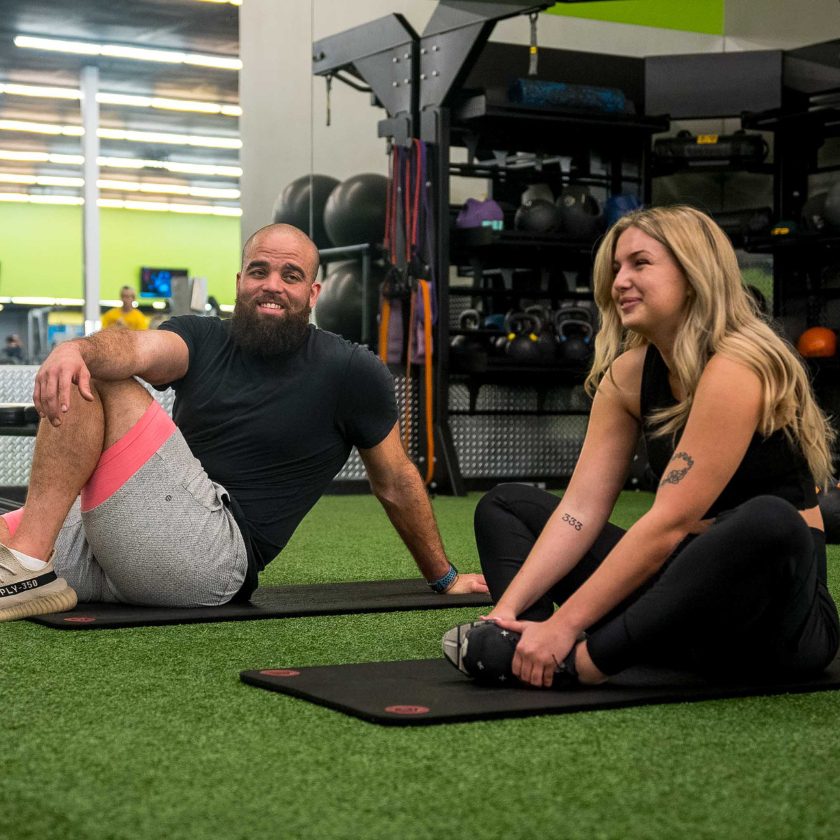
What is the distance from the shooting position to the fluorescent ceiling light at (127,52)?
35.4 feet

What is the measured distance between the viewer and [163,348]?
258 centimetres

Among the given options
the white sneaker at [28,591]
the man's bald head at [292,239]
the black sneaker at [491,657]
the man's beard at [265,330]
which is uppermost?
the man's bald head at [292,239]

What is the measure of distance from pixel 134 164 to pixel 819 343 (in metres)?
11.2

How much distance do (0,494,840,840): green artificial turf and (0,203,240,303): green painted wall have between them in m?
15.6

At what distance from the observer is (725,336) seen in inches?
72.1

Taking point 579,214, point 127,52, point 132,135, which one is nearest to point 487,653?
point 579,214

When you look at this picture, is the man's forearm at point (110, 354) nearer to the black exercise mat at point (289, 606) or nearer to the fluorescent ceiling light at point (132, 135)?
the black exercise mat at point (289, 606)

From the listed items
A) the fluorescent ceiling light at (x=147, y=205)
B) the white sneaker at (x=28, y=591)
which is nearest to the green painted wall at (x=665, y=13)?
the white sneaker at (x=28, y=591)

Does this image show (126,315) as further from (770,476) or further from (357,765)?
(357,765)

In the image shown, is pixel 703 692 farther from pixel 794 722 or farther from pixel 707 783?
pixel 707 783

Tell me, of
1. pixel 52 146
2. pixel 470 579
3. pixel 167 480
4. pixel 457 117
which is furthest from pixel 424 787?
pixel 52 146

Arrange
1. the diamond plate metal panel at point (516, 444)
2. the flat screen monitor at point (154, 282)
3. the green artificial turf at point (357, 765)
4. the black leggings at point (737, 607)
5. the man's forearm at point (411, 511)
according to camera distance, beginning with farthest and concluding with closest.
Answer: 1. the flat screen monitor at point (154, 282)
2. the diamond plate metal panel at point (516, 444)
3. the man's forearm at point (411, 511)
4. the black leggings at point (737, 607)
5. the green artificial turf at point (357, 765)

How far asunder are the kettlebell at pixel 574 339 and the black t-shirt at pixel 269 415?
399 cm

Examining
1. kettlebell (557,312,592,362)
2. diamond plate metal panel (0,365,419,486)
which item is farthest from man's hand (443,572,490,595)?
kettlebell (557,312,592,362)
